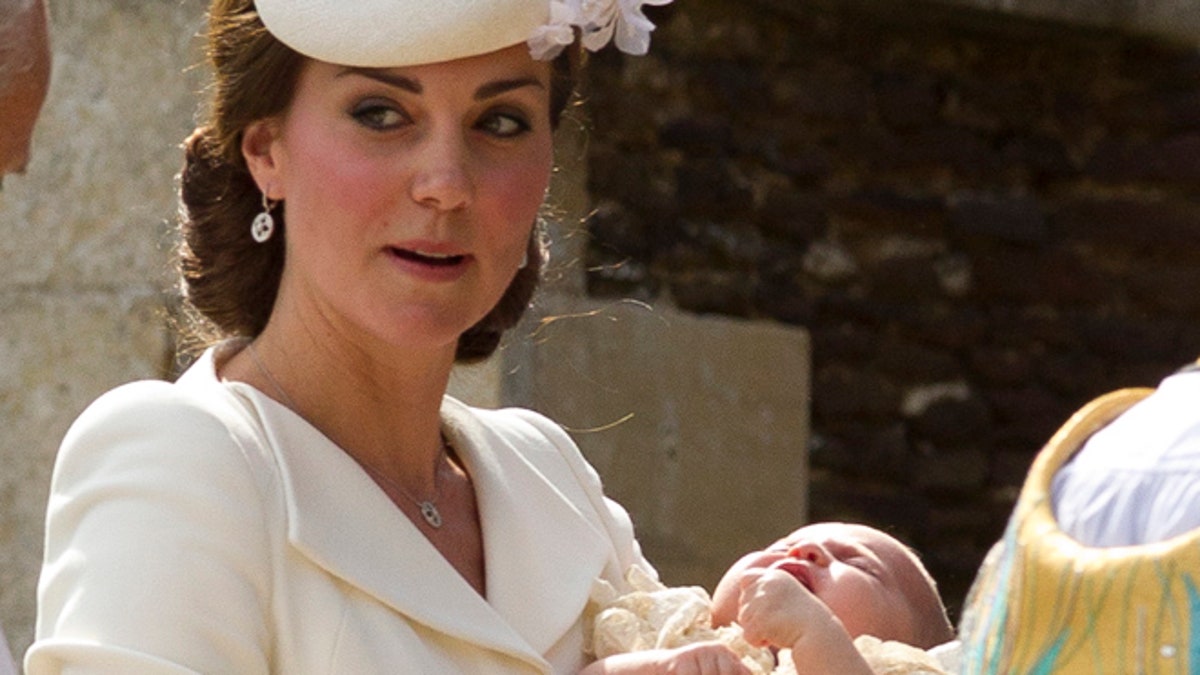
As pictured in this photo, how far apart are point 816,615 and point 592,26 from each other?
813 millimetres

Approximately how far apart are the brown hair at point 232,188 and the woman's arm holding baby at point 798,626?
26.1 inches

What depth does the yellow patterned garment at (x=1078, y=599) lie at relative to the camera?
1550mm

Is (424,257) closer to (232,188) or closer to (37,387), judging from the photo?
(232,188)

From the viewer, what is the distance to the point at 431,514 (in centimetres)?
292

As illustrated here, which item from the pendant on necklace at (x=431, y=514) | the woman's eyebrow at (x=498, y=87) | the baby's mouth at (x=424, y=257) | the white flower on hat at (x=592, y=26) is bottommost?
the pendant on necklace at (x=431, y=514)

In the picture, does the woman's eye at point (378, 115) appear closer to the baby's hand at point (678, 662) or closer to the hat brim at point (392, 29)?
the hat brim at point (392, 29)

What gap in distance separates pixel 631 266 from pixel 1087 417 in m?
3.43

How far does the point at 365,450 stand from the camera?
9.39 ft

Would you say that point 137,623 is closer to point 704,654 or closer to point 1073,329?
point 704,654

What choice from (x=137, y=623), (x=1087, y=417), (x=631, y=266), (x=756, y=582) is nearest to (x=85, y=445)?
(x=137, y=623)

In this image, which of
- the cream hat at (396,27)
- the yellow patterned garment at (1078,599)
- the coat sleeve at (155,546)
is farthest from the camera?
the cream hat at (396,27)

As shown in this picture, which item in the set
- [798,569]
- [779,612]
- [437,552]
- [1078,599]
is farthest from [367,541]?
[1078,599]

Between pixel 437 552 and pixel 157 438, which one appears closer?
pixel 157 438

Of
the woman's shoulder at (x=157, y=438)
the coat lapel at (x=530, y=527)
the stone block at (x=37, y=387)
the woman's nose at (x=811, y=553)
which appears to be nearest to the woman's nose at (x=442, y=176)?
the woman's shoulder at (x=157, y=438)
